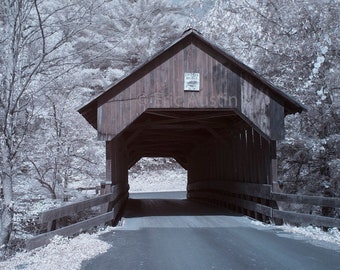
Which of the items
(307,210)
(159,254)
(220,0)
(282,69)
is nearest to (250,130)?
(282,69)

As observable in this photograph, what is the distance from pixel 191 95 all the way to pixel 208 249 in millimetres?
4253

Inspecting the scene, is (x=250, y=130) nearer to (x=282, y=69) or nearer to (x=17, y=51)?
(x=282, y=69)

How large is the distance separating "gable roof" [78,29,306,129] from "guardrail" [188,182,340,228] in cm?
213

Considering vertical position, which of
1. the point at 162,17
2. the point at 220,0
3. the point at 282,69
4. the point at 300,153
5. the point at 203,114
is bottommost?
the point at 300,153

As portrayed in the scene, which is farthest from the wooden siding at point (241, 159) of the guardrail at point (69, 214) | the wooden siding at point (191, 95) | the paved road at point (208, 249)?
the guardrail at point (69, 214)

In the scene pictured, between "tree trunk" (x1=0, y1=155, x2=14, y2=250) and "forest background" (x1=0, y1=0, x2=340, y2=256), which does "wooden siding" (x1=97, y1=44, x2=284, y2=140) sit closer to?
"forest background" (x1=0, y1=0, x2=340, y2=256)

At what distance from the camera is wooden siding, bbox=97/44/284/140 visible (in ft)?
32.2

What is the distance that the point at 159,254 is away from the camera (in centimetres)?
632

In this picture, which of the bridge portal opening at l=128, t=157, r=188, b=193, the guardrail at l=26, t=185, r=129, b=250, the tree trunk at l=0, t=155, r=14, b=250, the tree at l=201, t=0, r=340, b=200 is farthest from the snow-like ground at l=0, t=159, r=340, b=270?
the bridge portal opening at l=128, t=157, r=188, b=193

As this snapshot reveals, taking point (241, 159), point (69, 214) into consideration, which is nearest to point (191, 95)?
point (241, 159)

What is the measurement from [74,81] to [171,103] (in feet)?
20.9

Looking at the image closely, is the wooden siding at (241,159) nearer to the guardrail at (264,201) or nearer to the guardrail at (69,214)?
the guardrail at (264,201)

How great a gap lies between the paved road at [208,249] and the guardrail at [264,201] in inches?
20.5

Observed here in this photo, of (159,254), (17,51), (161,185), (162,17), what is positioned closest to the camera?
(159,254)
